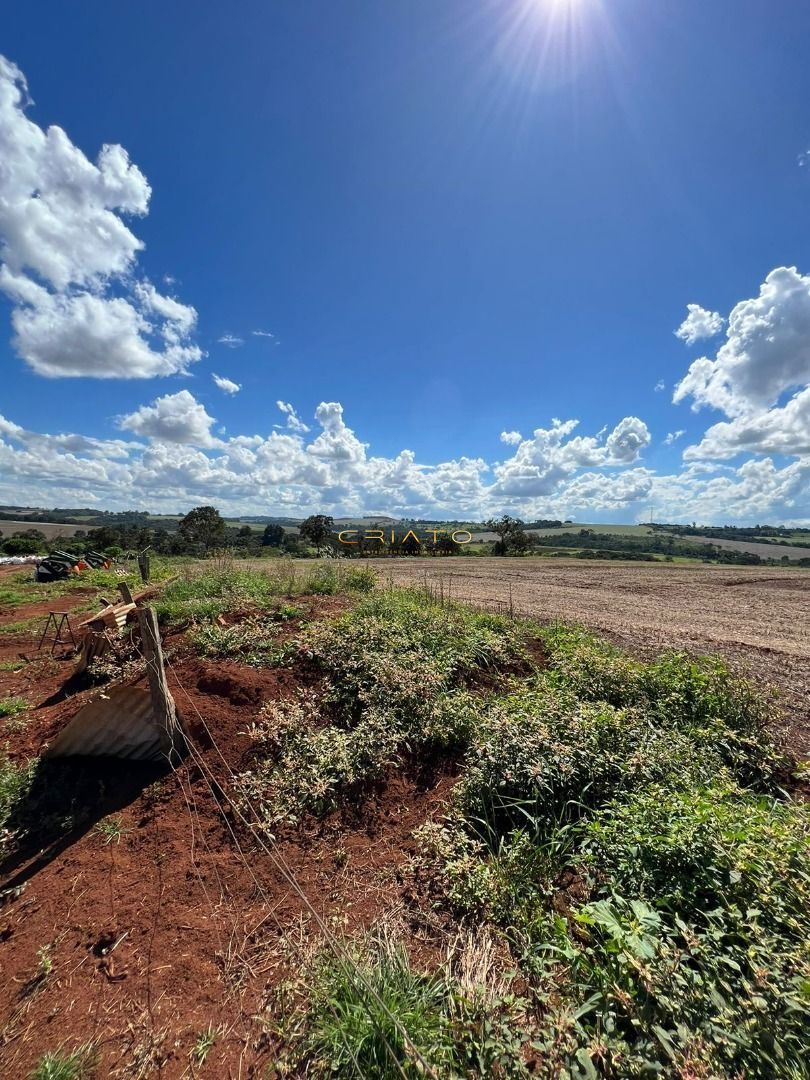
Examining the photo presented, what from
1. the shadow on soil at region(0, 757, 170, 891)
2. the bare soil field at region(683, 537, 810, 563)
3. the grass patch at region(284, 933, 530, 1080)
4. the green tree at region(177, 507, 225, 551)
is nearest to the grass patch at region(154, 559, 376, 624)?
the shadow on soil at region(0, 757, 170, 891)

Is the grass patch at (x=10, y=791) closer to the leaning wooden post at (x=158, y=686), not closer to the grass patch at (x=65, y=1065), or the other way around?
the leaning wooden post at (x=158, y=686)

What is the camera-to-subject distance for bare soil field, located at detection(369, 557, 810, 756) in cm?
638

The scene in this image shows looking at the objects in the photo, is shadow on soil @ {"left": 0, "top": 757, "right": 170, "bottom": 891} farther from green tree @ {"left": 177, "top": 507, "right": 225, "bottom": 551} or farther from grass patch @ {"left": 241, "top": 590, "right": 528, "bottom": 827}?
green tree @ {"left": 177, "top": 507, "right": 225, "bottom": 551}

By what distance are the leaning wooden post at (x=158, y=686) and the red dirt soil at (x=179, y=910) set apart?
0.22 metres

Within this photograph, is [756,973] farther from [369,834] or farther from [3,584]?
[3,584]

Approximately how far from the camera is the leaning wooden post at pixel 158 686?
374cm

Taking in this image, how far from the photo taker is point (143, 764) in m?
3.99

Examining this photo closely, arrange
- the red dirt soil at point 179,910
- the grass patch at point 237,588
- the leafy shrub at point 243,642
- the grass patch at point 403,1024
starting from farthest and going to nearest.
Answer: the grass patch at point 237,588 < the leafy shrub at point 243,642 < the red dirt soil at point 179,910 < the grass patch at point 403,1024

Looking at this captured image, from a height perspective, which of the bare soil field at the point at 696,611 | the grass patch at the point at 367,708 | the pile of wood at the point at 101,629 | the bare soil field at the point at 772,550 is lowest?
the bare soil field at the point at 772,550

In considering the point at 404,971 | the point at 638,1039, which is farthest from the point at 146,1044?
the point at 638,1039

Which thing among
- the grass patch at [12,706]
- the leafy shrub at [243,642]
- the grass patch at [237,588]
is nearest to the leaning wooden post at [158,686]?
the leafy shrub at [243,642]

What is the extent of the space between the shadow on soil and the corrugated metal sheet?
103 mm

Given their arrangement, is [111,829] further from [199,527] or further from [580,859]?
[199,527]

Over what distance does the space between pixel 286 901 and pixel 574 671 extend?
4137mm
